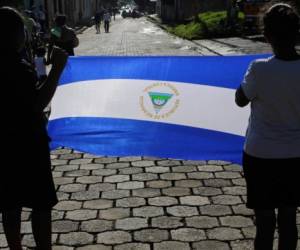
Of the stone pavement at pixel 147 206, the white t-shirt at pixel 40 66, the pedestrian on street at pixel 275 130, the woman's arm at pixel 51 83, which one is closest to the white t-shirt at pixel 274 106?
the pedestrian on street at pixel 275 130

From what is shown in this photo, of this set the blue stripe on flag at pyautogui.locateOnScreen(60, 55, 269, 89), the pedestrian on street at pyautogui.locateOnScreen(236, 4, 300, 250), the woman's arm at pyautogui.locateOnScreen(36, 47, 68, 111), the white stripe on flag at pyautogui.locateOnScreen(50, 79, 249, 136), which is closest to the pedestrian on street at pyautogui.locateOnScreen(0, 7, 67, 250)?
the woman's arm at pyautogui.locateOnScreen(36, 47, 68, 111)

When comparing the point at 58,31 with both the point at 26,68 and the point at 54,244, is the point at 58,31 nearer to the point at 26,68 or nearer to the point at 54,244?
the point at 54,244

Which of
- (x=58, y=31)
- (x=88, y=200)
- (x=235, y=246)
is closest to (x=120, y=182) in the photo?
(x=88, y=200)

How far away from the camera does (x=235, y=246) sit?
3.81 metres

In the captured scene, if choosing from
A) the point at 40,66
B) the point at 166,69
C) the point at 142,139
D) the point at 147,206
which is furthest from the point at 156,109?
the point at 40,66

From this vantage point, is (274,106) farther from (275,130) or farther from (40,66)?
(40,66)

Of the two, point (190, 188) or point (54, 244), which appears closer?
point (54, 244)

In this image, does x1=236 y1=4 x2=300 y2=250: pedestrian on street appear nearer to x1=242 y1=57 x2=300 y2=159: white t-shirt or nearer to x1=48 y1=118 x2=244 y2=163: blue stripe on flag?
x1=242 y1=57 x2=300 y2=159: white t-shirt

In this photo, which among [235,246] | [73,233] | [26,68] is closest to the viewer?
[26,68]

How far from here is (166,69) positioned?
504 centimetres

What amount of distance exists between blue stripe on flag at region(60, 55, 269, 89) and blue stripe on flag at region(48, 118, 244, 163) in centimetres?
50

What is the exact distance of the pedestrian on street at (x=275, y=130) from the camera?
273 centimetres

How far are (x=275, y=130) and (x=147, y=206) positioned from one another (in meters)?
2.06

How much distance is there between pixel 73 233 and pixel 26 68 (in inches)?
71.2
